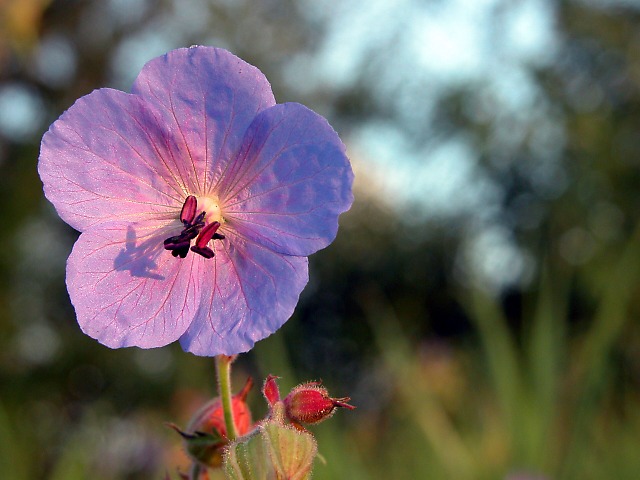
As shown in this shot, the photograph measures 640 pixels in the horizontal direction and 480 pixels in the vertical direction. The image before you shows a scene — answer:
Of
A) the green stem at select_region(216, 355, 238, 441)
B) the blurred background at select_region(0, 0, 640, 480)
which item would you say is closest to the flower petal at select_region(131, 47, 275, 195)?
the green stem at select_region(216, 355, 238, 441)

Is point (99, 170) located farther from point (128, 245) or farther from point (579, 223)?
point (579, 223)

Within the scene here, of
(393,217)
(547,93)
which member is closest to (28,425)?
(393,217)

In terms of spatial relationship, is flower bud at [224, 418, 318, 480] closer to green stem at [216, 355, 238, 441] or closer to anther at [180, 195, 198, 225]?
green stem at [216, 355, 238, 441]

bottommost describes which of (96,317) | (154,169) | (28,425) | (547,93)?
(28,425)

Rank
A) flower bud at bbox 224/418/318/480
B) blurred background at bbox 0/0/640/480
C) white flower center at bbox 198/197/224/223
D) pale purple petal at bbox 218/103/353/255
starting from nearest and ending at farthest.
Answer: flower bud at bbox 224/418/318/480 → pale purple petal at bbox 218/103/353/255 → white flower center at bbox 198/197/224/223 → blurred background at bbox 0/0/640/480

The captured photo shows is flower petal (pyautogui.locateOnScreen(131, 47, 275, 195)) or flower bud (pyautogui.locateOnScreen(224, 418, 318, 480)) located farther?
flower petal (pyautogui.locateOnScreen(131, 47, 275, 195))

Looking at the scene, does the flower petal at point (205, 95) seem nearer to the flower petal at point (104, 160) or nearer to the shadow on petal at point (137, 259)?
the flower petal at point (104, 160)

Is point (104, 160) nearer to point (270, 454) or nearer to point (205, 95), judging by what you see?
point (205, 95)
